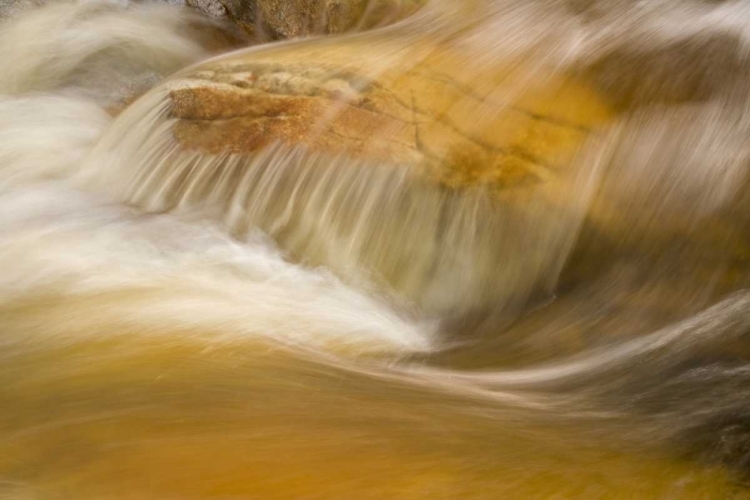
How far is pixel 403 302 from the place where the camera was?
12.8 ft

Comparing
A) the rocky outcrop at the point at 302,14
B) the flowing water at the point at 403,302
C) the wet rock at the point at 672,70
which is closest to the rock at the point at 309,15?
the rocky outcrop at the point at 302,14

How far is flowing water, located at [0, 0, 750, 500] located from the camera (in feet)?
8.13

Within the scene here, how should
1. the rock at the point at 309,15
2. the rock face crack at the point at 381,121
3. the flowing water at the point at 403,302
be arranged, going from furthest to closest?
the rock at the point at 309,15
the rock face crack at the point at 381,121
the flowing water at the point at 403,302

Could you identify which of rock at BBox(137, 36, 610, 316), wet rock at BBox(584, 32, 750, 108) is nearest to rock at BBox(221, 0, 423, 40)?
rock at BBox(137, 36, 610, 316)

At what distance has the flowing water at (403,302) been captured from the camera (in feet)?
8.13

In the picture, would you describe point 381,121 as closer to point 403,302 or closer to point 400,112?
point 400,112

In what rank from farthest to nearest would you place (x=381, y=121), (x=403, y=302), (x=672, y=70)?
(x=381, y=121)
(x=672, y=70)
(x=403, y=302)

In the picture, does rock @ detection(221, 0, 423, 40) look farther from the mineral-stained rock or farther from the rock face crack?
the rock face crack

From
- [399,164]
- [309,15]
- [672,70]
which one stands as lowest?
[399,164]

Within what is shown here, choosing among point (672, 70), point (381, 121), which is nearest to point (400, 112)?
point (381, 121)

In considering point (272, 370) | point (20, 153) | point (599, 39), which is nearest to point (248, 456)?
point (272, 370)

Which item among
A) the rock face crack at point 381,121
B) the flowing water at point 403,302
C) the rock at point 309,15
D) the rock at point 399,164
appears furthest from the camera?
the rock at point 309,15

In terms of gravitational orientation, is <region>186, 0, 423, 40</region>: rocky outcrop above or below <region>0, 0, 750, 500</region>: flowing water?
above

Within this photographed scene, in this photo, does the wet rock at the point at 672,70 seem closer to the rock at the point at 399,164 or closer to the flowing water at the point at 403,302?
the flowing water at the point at 403,302
